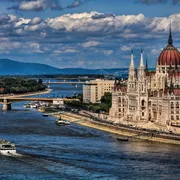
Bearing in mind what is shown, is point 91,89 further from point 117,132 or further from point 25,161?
point 25,161

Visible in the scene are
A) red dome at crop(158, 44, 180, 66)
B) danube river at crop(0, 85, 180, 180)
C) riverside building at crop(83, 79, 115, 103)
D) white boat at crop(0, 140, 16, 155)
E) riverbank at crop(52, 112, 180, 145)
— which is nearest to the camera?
danube river at crop(0, 85, 180, 180)

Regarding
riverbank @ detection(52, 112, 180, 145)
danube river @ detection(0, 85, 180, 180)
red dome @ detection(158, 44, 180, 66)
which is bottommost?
danube river @ detection(0, 85, 180, 180)

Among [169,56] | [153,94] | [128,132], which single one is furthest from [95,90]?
[128,132]

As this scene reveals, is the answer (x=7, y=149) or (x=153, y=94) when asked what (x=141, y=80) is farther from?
(x=7, y=149)

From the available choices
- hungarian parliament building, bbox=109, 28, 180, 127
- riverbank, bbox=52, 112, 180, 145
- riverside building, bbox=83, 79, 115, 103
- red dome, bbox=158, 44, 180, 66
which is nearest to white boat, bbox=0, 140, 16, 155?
riverbank, bbox=52, 112, 180, 145

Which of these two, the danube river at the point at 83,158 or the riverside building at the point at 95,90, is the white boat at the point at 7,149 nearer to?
the danube river at the point at 83,158

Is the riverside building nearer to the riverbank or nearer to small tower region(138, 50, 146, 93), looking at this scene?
the riverbank

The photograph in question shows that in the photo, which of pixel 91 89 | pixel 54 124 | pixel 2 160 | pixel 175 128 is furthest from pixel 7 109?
pixel 2 160

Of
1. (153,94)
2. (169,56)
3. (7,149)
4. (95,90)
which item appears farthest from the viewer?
(95,90)
